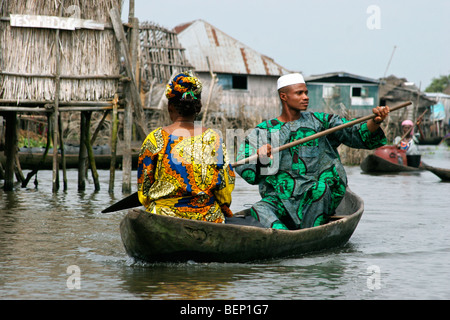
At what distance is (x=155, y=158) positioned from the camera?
219 inches

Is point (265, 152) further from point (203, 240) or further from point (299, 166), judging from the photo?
point (203, 240)

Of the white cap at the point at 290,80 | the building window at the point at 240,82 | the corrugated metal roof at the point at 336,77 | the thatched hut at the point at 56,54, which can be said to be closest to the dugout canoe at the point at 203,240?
the white cap at the point at 290,80

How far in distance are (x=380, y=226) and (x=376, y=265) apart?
2670 mm

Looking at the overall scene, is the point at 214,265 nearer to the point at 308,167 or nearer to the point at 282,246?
the point at 282,246

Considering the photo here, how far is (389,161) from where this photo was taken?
56.4 ft

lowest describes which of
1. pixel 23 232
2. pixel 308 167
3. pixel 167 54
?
pixel 23 232

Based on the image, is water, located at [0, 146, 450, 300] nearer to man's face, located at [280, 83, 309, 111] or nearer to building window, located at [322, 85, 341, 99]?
man's face, located at [280, 83, 309, 111]

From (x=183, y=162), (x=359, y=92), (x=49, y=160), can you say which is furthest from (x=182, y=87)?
(x=359, y=92)

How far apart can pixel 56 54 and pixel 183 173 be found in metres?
6.04

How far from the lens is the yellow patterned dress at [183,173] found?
18.1ft

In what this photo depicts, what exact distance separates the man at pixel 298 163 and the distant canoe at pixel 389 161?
10587 mm

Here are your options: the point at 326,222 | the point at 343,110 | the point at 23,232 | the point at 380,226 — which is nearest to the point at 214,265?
the point at 326,222

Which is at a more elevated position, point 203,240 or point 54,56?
point 54,56

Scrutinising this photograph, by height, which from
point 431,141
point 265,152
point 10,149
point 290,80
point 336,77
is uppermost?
point 336,77
